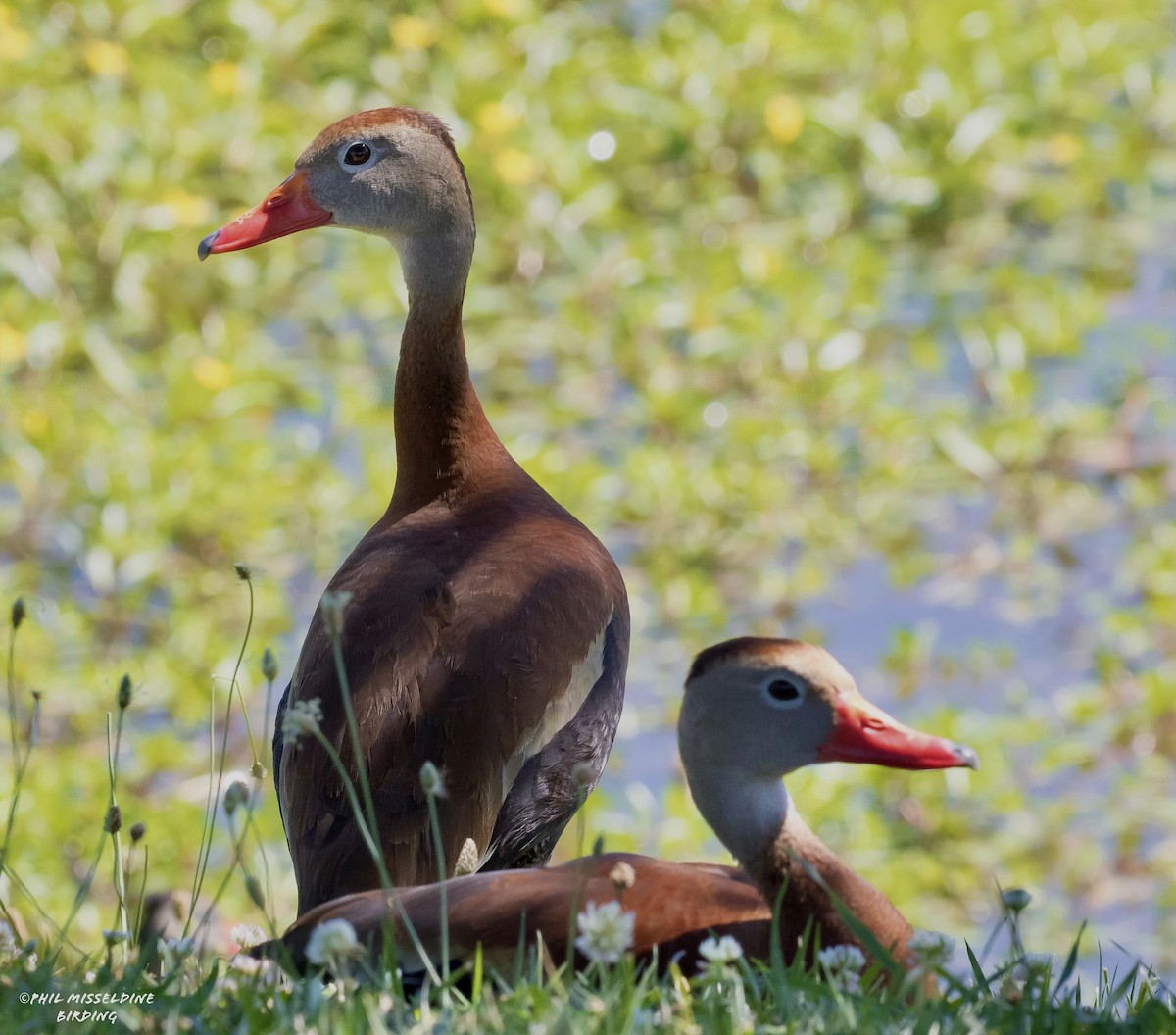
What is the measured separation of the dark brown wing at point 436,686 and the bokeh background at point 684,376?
1.55 meters

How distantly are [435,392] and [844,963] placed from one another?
4.75ft

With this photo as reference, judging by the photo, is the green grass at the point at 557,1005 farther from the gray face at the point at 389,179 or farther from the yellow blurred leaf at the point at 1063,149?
the yellow blurred leaf at the point at 1063,149

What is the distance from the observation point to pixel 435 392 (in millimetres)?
3203

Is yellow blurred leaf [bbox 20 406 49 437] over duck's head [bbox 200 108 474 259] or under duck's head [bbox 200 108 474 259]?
under

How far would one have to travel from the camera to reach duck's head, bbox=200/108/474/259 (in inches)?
128

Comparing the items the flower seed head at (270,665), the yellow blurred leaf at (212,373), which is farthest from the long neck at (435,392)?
the yellow blurred leaf at (212,373)

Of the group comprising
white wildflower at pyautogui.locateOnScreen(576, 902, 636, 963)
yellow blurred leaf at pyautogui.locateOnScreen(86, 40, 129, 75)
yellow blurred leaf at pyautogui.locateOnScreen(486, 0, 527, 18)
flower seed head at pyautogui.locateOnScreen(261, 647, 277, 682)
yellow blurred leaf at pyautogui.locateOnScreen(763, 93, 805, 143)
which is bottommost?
white wildflower at pyautogui.locateOnScreen(576, 902, 636, 963)

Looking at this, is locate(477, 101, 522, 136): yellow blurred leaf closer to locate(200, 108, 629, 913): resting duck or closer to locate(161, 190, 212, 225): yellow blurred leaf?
locate(161, 190, 212, 225): yellow blurred leaf

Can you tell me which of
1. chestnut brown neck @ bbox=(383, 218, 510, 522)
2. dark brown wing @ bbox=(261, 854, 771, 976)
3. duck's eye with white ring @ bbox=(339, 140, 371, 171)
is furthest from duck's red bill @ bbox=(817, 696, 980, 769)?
duck's eye with white ring @ bbox=(339, 140, 371, 171)

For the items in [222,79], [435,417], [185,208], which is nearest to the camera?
[435,417]

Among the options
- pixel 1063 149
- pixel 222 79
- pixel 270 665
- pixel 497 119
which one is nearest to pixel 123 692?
pixel 270 665

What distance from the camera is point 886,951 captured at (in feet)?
7.03

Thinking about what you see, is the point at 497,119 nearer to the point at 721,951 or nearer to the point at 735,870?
the point at 735,870

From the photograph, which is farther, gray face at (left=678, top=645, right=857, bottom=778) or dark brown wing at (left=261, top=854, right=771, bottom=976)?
gray face at (left=678, top=645, right=857, bottom=778)
